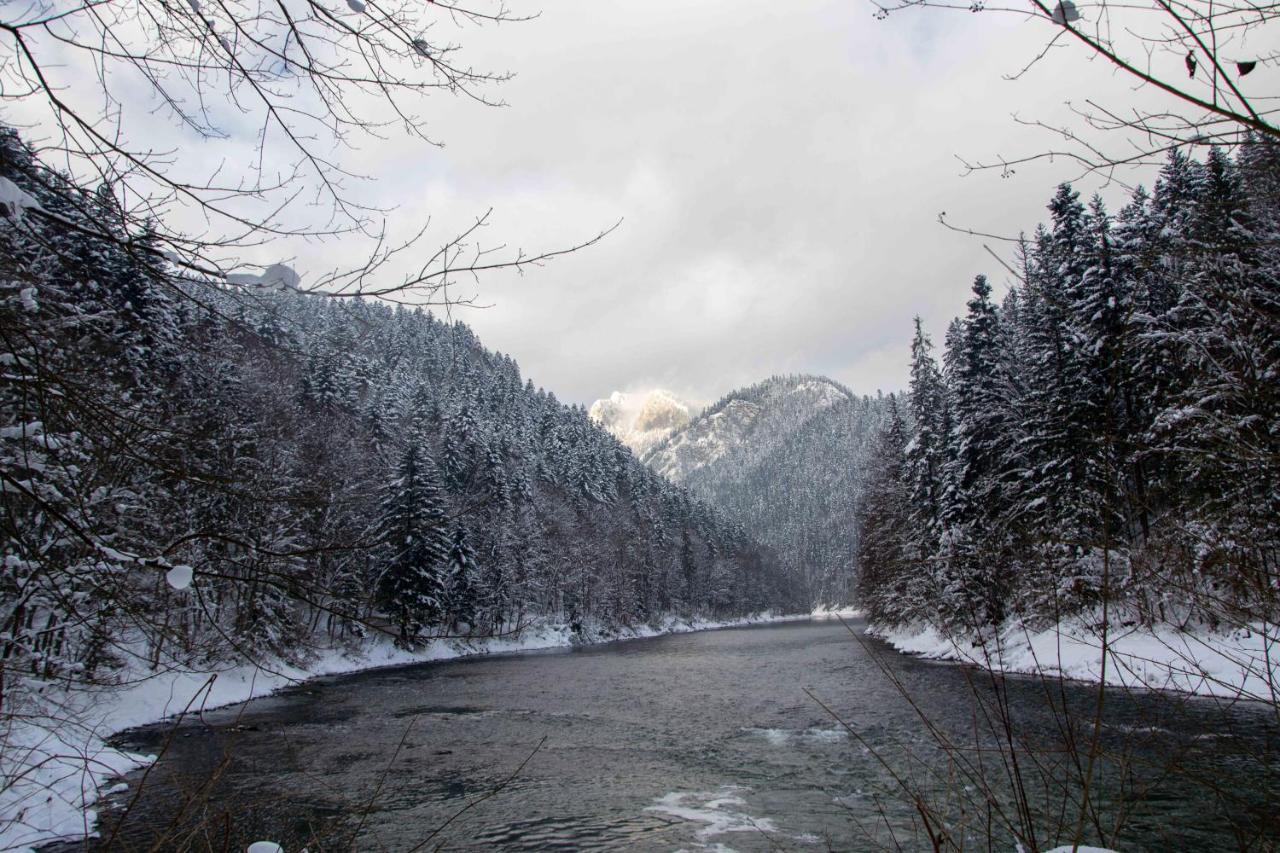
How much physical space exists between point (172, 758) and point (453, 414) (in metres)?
62.0

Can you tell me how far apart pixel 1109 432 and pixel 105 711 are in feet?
75.4

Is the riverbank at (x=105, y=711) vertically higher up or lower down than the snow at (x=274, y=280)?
lower down

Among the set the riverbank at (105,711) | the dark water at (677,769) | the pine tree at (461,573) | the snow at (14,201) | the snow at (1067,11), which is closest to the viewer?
the snow at (1067,11)

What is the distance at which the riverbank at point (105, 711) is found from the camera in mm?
3365

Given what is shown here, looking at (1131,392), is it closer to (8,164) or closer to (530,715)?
(530,715)

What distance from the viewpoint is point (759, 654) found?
1598 inches

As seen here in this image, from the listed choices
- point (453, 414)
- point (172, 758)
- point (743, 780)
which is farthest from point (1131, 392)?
point (453, 414)

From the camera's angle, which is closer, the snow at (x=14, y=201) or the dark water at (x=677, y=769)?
the snow at (x=14, y=201)

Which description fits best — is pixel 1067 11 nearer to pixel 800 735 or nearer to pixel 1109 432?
pixel 1109 432

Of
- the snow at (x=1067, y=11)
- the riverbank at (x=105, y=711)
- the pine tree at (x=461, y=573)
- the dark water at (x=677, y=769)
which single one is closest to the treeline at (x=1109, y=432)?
the snow at (x=1067, y=11)

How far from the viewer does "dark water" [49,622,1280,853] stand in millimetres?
8891

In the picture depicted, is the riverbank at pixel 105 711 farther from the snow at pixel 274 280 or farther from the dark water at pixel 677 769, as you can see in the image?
the snow at pixel 274 280

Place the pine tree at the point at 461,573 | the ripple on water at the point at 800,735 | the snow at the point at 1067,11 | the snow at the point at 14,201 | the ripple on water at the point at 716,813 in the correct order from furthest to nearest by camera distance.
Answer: the pine tree at the point at 461,573 < the ripple on water at the point at 800,735 < the ripple on water at the point at 716,813 < the snow at the point at 14,201 < the snow at the point at 1067,11

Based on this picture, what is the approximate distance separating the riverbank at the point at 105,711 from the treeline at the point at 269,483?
0.43 m
